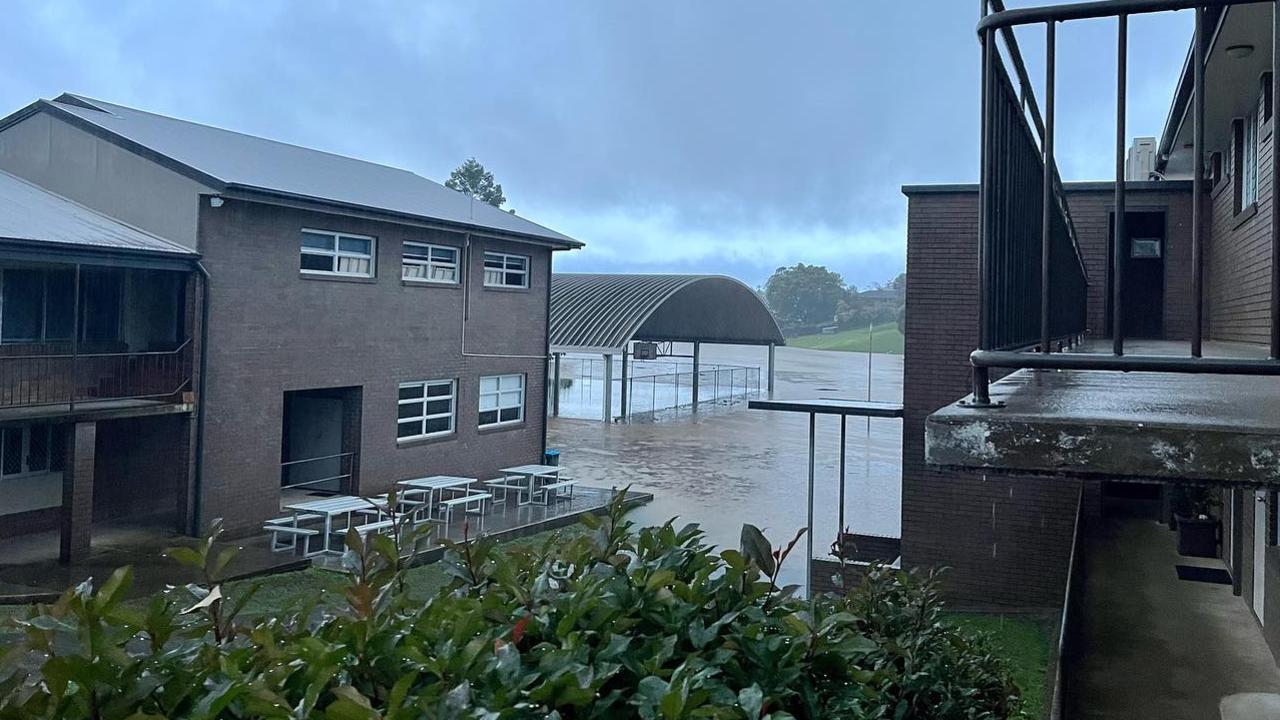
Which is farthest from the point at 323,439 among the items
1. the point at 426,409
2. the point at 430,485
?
the point at 430,485

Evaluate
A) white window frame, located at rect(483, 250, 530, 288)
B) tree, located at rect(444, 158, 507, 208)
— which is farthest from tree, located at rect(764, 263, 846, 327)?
white window frame, located at rect(483, 250, 530, 288)

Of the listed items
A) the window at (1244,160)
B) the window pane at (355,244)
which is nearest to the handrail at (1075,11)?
the window at (1244,160)

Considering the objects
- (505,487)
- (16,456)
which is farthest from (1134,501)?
(16,456)

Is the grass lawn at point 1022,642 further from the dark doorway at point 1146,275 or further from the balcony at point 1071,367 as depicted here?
the balcony at point 1071,367

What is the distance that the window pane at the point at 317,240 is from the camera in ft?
59.5

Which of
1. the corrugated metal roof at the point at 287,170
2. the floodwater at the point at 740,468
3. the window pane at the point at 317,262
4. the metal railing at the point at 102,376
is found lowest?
the floodwater at the point at 740,468

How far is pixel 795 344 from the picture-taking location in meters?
136

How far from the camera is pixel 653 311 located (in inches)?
1421

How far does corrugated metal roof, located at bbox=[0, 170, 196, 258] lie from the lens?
14016mm

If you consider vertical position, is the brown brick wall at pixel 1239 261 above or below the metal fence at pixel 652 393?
above

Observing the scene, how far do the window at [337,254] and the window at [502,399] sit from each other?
433 centimetres

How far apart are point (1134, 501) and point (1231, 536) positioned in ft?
17.5

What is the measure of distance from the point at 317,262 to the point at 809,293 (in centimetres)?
13287

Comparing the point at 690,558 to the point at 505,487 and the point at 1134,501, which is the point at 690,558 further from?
the point at 505,487
